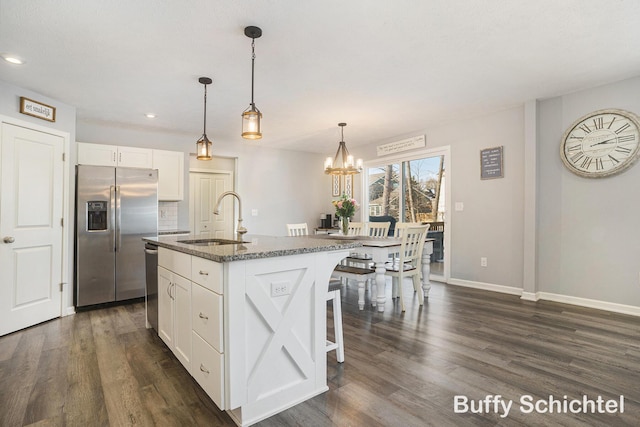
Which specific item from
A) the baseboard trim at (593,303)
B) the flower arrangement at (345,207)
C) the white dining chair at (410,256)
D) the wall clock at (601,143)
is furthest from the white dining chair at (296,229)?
the wall clock at (601,143)

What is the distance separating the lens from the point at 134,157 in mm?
4387

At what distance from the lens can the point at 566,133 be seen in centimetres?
376

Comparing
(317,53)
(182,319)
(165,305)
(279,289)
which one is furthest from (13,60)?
(279,289)

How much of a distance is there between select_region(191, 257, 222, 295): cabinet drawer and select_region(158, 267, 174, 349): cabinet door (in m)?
0.54

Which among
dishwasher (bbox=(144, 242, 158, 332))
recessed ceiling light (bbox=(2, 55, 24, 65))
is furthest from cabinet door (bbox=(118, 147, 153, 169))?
dishwasher (bbox=(144, 242, 158, 332))

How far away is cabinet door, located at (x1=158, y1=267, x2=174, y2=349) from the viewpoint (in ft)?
7.62

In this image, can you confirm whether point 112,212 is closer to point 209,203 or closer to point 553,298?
point 209,203

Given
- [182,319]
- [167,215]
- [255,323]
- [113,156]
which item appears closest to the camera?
[255,323]

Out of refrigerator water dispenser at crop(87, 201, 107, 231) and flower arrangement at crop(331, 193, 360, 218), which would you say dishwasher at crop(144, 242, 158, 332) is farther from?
flower arrangement at crop(331, 193, 360, 218)

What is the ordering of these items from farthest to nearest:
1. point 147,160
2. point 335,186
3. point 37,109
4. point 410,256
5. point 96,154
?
point 335,186
point 147,160
point 96,154
point 410,256
point 37,109

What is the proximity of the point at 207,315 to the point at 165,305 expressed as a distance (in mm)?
937

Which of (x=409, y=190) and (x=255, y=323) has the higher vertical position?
(x=409, y=190)

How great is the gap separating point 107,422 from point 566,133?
4851 mm

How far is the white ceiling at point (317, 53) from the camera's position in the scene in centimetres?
214
